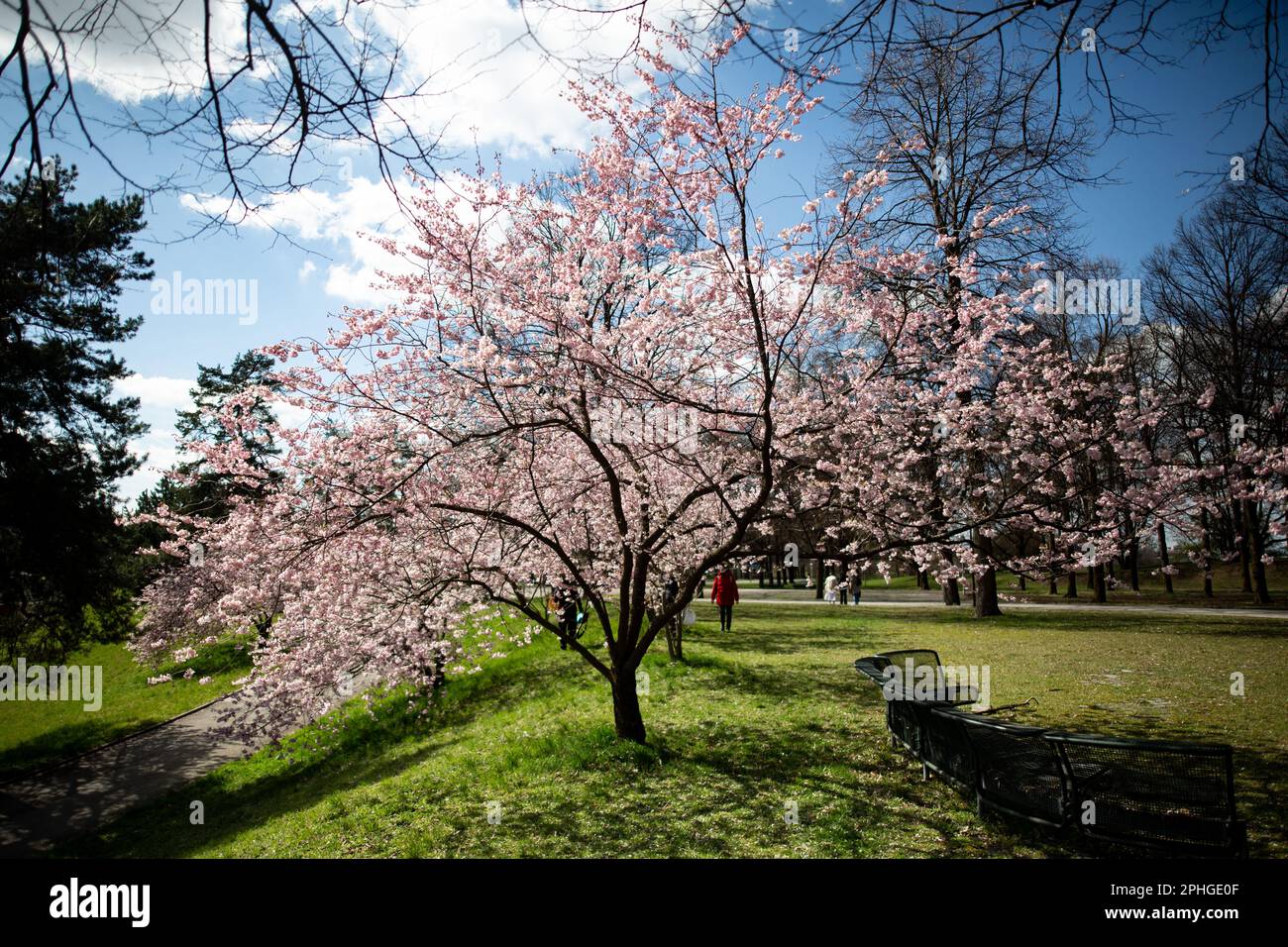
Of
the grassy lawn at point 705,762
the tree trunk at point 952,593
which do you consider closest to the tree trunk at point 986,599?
the grassy lawn at point 705,762

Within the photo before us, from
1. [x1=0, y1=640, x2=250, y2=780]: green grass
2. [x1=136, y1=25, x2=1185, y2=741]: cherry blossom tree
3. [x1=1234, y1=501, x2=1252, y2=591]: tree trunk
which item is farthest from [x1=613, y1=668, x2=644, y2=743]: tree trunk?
[x1=1234, y1=501, x2=1252, y2=591]: tree trunk

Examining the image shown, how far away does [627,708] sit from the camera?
22.8ft

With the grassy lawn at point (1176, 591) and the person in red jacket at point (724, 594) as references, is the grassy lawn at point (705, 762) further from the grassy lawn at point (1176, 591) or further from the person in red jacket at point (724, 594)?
the grassy lawn at point (1176, 591)

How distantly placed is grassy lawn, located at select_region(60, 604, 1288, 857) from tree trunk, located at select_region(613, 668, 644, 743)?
0.23 m

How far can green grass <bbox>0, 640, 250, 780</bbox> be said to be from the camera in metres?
12.3

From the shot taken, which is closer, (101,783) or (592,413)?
(592,413)

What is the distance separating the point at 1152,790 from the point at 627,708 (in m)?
4.49

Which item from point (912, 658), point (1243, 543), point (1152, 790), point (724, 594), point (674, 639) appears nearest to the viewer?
point (1152, 790)

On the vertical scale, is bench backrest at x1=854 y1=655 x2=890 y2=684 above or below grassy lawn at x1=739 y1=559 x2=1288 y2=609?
above

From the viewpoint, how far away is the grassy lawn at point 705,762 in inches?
187

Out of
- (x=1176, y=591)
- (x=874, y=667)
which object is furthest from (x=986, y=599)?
(x=1176, y=591)

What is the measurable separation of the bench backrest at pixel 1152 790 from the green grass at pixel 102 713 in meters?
10.7

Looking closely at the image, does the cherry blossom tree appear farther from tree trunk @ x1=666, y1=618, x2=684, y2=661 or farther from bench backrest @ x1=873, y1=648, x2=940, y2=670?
tree trunk @ x1=666, y1=618, x2=684, y2=661

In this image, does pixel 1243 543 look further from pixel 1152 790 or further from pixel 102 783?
pixel 102 783
